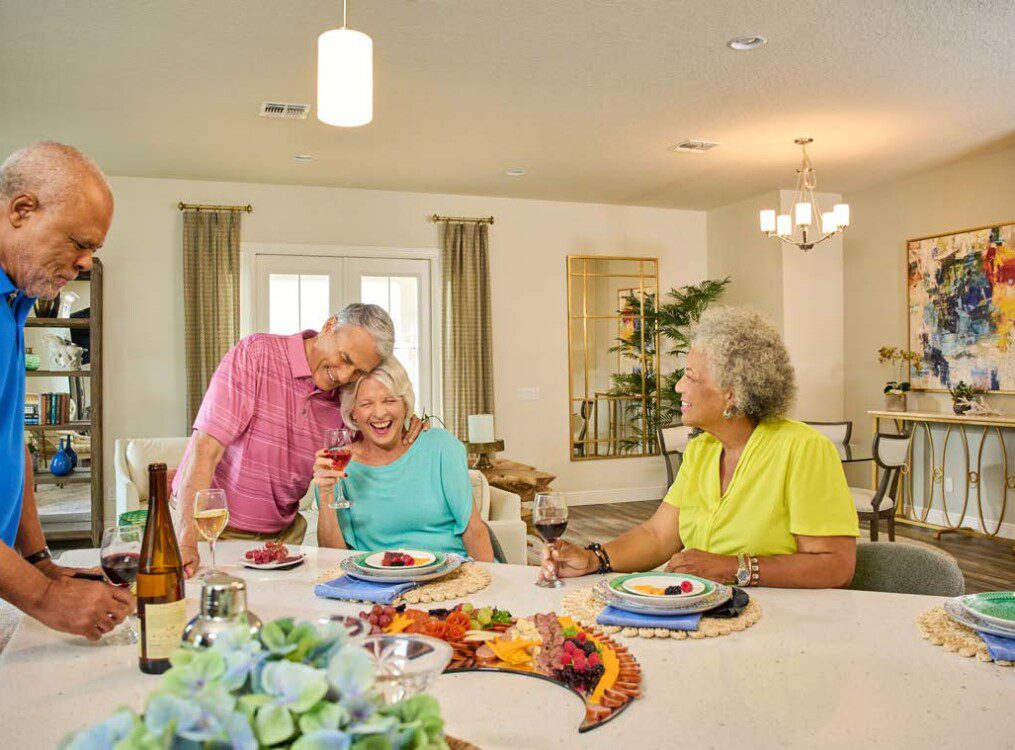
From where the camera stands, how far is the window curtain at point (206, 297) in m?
6.45

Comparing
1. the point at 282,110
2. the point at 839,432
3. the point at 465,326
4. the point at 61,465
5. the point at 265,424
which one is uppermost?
the point at 282,110

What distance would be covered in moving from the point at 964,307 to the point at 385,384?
555 centimetres

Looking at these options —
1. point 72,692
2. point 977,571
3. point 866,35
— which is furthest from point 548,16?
point 977,571

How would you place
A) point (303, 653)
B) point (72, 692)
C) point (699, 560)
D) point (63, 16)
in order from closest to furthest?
point (303, 653)
point (72, 692)
point (699, 560)
point (63, 16)

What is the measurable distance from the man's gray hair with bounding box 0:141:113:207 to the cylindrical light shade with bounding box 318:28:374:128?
0.74m

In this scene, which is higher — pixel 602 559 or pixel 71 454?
pixel 602 559

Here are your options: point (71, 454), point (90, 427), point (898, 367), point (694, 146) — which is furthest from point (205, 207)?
Result: point (898, 367)

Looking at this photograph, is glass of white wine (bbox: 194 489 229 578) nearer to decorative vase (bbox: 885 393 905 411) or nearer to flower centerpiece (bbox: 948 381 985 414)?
flower centerpiece (bbox: 948 381 985 414)

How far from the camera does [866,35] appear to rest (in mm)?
3879

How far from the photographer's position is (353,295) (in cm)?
704

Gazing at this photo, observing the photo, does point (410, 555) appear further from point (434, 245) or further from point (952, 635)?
point (434, 245)

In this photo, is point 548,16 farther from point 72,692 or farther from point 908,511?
point 908,511

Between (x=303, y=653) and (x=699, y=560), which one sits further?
(x=699, y=560)

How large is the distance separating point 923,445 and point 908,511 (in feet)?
1.82
